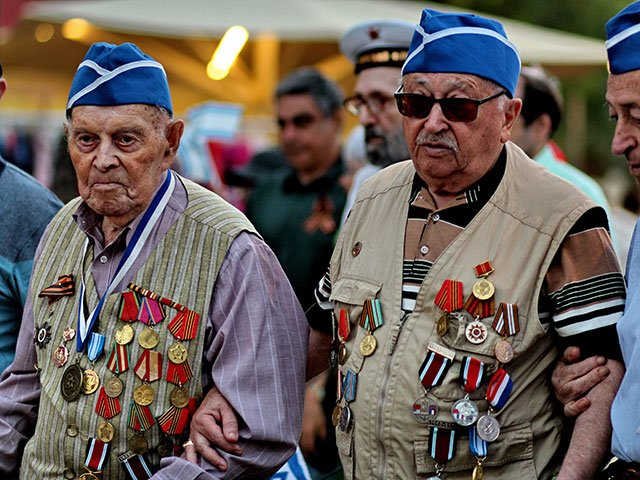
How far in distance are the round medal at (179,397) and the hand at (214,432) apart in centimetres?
6

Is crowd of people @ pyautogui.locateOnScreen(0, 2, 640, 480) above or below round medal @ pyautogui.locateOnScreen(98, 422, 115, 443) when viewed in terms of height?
above

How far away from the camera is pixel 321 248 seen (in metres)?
5.59

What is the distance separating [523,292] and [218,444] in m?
1.09

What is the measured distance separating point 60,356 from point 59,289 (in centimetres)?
26

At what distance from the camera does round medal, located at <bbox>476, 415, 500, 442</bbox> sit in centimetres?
271

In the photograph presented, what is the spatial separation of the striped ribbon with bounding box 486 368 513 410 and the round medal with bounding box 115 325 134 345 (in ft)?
3.89

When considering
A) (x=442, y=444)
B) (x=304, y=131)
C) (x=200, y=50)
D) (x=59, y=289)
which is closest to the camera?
(x=442, y=444)

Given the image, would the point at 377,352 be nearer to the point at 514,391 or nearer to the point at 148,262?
the point at 514,391

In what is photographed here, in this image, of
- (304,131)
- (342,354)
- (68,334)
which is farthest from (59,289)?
(304,131)

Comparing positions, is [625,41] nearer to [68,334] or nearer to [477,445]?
[477,445]

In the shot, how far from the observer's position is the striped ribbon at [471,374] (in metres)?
2.74

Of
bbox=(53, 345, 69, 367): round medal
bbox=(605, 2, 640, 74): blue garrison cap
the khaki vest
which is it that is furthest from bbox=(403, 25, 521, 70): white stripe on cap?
bbox=(53, 345, 69, 367): round medal

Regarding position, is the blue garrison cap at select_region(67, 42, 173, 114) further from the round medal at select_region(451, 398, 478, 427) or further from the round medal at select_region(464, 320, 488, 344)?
the round medal at select_region(451, 398, 478, 427)

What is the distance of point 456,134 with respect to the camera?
2.91m
